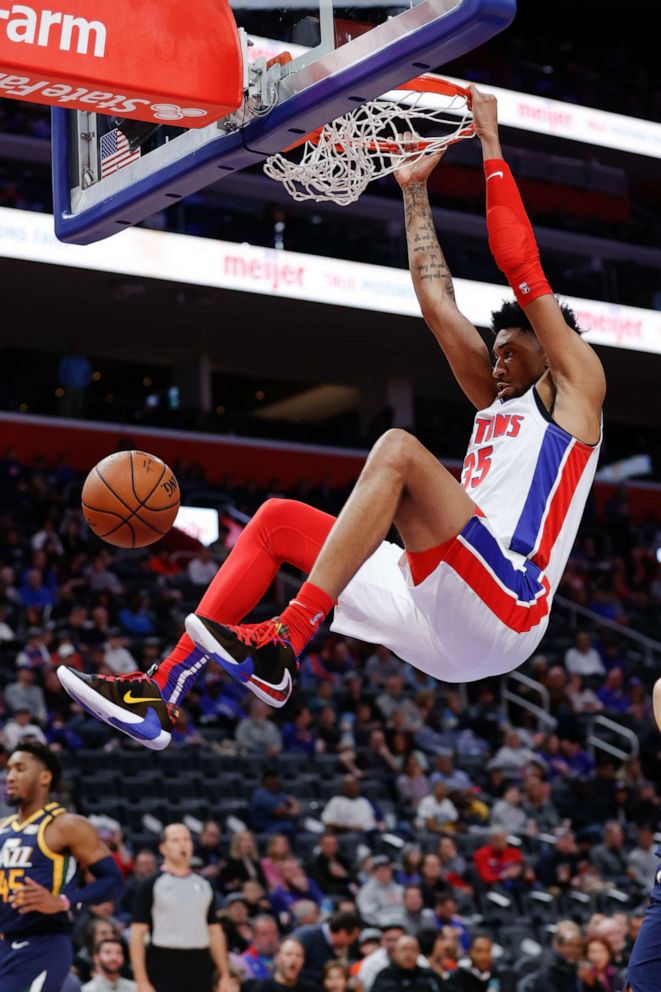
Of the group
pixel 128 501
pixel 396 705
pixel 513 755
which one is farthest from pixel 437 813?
pixel 128 501

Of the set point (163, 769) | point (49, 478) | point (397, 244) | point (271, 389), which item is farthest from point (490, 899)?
point (271, 389)


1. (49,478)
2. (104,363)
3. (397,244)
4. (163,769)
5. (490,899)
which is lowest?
(490,899)

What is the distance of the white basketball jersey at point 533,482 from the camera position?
4.61 metres

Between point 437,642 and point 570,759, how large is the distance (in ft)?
37.1

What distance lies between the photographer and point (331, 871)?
36.4ft

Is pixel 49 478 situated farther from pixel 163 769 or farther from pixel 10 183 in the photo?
pixel 163 769

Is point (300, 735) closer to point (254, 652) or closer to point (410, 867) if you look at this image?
point (410, 867)

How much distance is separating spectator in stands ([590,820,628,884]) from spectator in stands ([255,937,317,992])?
505cm

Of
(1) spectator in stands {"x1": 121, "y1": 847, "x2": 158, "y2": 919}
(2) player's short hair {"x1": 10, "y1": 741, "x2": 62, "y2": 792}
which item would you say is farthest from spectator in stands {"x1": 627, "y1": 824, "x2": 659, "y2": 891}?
(2) player's short hair {"x1": 10, "y1": 741, "x2": 62, "y2": 792}

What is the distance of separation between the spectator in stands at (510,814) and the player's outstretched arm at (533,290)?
919 cm

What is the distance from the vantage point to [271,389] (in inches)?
929

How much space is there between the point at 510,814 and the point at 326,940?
13.7ft

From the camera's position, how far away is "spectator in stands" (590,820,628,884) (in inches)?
519

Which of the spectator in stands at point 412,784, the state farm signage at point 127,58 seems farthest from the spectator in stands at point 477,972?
the state farm signage at point 127,58
